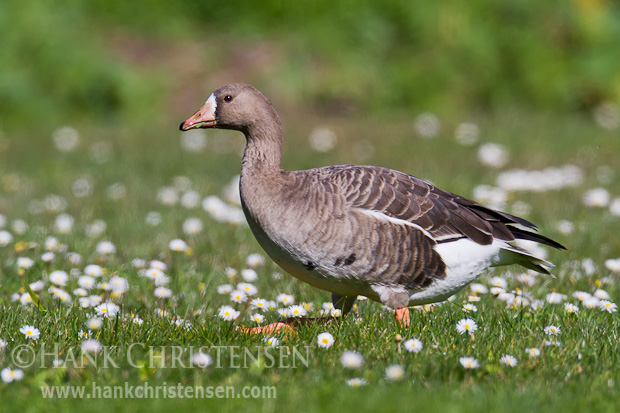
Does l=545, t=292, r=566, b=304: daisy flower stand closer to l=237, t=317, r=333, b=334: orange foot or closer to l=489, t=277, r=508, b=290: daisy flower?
l=489, t=277, r=508, b=290: daisy flower

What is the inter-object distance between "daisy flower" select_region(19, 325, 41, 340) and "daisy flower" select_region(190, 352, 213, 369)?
0.98 metres

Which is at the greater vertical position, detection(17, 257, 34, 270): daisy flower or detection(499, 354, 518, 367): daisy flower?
detection(17, 257, 34, 270): daisy flower

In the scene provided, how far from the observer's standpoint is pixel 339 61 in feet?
51.4

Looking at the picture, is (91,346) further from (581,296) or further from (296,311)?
(581,296)

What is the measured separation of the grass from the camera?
388cm

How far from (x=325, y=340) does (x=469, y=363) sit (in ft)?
2.75

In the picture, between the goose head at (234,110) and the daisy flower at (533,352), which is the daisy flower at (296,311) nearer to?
the goose head at (234,110)

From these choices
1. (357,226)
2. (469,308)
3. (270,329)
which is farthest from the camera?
(469,308)

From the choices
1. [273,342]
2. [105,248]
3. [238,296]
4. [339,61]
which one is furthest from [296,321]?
[339,61]

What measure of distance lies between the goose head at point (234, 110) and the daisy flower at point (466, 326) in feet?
6.13

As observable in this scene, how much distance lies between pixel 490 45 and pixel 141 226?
31.7 ft

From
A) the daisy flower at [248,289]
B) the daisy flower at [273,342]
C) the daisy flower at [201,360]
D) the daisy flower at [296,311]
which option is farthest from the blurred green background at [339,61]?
the daisy flower at [201,360]

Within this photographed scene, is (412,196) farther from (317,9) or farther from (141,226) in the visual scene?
(317,9)

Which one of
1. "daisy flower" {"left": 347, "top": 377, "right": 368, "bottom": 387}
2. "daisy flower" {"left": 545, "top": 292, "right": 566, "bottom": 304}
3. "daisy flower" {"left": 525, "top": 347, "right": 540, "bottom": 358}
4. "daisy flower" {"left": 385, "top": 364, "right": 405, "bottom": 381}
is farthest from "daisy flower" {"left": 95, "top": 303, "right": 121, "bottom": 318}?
"daisy flower" {"left": 545, "top": 292, "right": 566, "bottom": 304}
